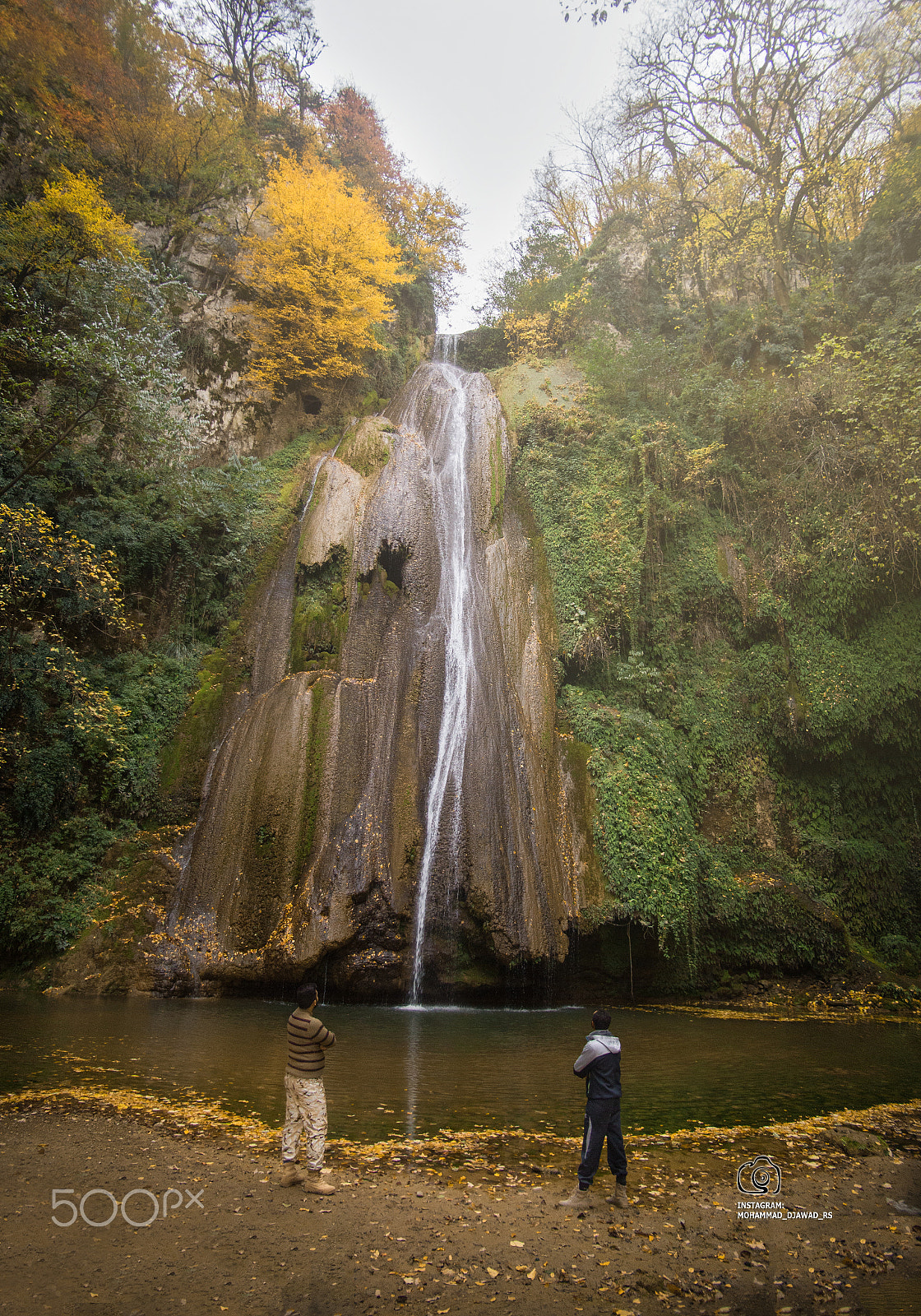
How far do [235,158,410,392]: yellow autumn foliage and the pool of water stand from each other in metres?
15.9

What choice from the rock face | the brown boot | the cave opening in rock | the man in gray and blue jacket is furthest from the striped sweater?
the cave opening in rock

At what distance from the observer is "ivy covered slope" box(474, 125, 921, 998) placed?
11156 mm

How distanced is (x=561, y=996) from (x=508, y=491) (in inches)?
438

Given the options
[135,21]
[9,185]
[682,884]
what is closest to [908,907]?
[682,884]

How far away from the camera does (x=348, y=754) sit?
1093 cm

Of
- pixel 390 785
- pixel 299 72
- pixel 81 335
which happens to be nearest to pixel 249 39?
pixel 299 72

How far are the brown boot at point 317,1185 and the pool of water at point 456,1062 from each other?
2.64ft

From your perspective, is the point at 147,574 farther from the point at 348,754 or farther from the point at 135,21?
the point at 135,21

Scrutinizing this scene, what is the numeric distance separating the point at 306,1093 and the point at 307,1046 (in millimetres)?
278

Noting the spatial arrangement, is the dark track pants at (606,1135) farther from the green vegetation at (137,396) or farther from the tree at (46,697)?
the tree at (46,697)

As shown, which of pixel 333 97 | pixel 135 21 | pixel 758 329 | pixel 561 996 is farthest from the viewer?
pixel 333 97

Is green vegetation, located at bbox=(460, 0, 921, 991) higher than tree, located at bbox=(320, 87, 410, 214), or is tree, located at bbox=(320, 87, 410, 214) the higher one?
tree, located at bbox=(320, 87, 410, 214)

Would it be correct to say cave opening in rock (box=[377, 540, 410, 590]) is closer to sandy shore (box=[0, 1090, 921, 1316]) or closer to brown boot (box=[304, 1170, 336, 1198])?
sandy shore (box=[0, 1090, 921, 1316])

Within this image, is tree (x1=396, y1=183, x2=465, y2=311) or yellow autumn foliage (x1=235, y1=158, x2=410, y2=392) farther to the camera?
tree (x1=396, y1=183, x2=465, y2=311)
